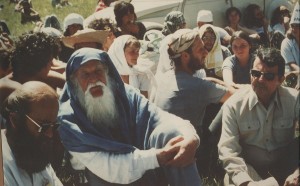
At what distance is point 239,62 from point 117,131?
0.70m

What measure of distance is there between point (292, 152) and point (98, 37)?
3.65 ft

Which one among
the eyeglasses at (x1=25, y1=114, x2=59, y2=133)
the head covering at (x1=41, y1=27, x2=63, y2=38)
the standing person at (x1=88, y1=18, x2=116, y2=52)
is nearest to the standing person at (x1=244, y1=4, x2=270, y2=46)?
the standing person at (x1=88, y1=18, x2=116, y2=52)

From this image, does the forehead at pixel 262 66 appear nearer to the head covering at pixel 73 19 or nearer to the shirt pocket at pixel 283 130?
the shirt pocket at pixel 283 130

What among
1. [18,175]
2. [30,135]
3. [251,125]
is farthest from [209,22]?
[18,175]

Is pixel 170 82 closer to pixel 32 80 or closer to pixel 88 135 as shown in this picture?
pixel 88 135

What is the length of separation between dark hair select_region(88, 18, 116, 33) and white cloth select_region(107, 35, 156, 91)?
4.0 inches

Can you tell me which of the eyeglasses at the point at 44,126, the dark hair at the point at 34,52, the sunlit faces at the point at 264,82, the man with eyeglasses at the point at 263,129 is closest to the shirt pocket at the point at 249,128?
the man with eyeglasses at the point at 263,129

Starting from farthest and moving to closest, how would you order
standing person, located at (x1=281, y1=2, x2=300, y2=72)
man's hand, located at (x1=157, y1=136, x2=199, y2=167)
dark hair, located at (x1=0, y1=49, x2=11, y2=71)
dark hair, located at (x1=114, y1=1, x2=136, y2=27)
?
dark hair, located at (x1=0, y1=49, x2=11, y2=71) → dark hair, located at (x1=114, y1=1, x2=136, y2=27) → man's hand, located at (x1=157, y1=136, x2=199, y2=167) → standing person, located at (x1=281, y1=2, x2=300, y2=72)

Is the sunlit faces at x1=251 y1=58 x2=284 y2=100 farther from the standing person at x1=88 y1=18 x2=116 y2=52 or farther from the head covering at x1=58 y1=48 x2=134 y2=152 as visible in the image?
the standing person at x1=88 y1=18 x2=116 y2=52

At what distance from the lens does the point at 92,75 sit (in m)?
2.73

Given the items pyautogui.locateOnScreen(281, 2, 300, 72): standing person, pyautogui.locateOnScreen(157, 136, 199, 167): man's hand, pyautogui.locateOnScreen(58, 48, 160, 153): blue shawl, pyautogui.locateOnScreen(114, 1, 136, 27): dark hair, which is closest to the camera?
pyautogui.locateOnScreen(281, 2, 300, 72): standing person

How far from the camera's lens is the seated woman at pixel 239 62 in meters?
2.66

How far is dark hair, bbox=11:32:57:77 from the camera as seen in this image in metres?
2.92

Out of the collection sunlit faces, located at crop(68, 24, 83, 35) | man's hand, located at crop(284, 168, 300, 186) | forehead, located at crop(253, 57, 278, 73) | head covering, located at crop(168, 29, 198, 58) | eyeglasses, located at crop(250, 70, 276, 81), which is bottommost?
man's hand, located at crop(284, 168, 300, 186)
